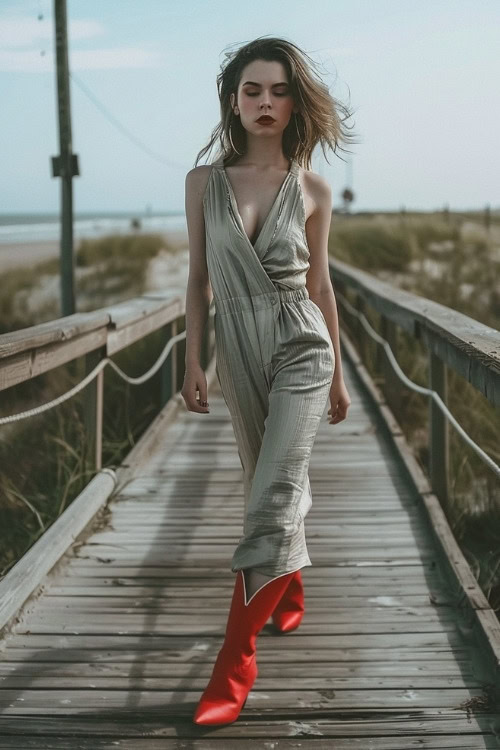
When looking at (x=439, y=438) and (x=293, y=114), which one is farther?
(x=439, y=438)

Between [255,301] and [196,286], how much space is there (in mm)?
240

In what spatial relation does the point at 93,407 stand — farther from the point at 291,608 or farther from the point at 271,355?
the point at 271,355

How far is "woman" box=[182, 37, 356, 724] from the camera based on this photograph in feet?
7.91

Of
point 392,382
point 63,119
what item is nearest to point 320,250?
point 392,382

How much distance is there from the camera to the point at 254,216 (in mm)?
2525

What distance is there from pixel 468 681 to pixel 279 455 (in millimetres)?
810

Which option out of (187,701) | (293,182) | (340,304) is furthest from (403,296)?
(340,304)

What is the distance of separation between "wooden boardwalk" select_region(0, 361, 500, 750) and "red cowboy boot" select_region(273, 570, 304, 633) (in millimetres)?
42

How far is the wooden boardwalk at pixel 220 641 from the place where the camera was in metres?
2.31

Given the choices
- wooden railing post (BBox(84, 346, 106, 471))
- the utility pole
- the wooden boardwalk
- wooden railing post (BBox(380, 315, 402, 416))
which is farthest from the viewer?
the utility pole

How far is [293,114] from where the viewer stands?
266 cm

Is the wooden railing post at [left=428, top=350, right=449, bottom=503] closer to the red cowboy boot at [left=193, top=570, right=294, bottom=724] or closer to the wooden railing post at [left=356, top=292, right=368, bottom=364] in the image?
the red cowboy boot at [left=193, top=570, right=294, bottom=724]

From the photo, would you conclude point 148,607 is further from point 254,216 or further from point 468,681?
point 254,216

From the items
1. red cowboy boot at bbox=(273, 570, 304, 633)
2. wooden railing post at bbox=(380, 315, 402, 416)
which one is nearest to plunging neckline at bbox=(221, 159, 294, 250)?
red cowboy boot at bbox=(273, 570, 304, 633)
